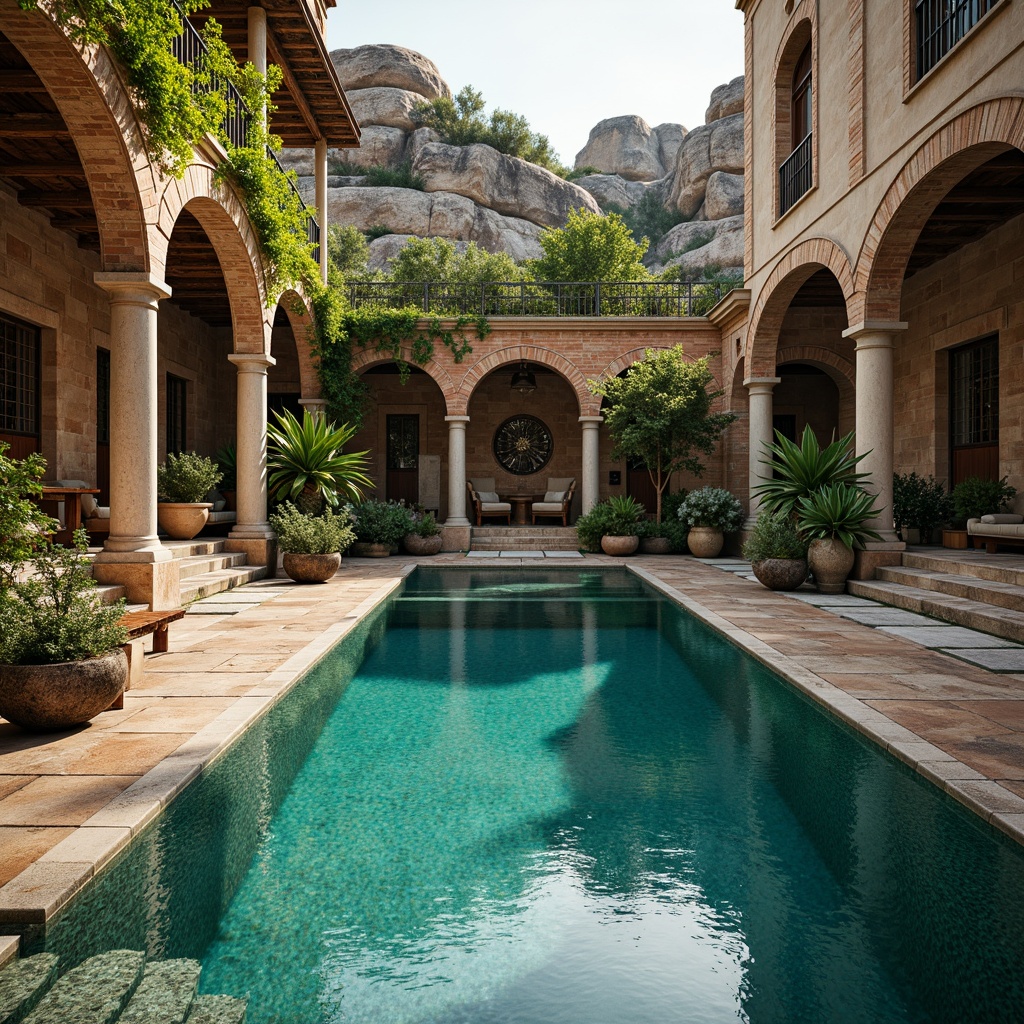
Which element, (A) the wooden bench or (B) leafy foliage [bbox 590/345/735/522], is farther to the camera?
(B) leafy foliage [bbox 590/345/735/522]

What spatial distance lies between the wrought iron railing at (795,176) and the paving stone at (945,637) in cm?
681

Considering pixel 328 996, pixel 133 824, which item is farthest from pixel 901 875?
pixel 133 824

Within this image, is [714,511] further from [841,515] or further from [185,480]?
[185,480]

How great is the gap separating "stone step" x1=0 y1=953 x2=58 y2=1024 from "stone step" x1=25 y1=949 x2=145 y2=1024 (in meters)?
0.02

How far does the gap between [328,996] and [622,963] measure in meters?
0.78

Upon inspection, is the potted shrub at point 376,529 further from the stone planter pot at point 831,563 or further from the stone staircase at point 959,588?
the stone staircase at point 959,588

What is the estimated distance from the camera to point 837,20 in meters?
9.70

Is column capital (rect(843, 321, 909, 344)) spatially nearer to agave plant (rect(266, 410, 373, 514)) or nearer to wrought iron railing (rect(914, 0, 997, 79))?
wrought iron railing (rect(914, 0, 997, 79))

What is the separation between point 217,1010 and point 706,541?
1243 centimetres

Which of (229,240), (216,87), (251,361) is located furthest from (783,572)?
(216,87)

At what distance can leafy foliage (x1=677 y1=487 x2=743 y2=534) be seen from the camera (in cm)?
1351

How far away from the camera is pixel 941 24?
24.6 feet

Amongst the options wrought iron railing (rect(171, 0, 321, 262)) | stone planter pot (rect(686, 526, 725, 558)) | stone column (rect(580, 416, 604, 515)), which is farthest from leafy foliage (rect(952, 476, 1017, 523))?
wrought iron railing (rect(171, 0, 321, 262))

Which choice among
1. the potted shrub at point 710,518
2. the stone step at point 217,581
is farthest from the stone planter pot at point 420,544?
the potted shrub at point 710,518
